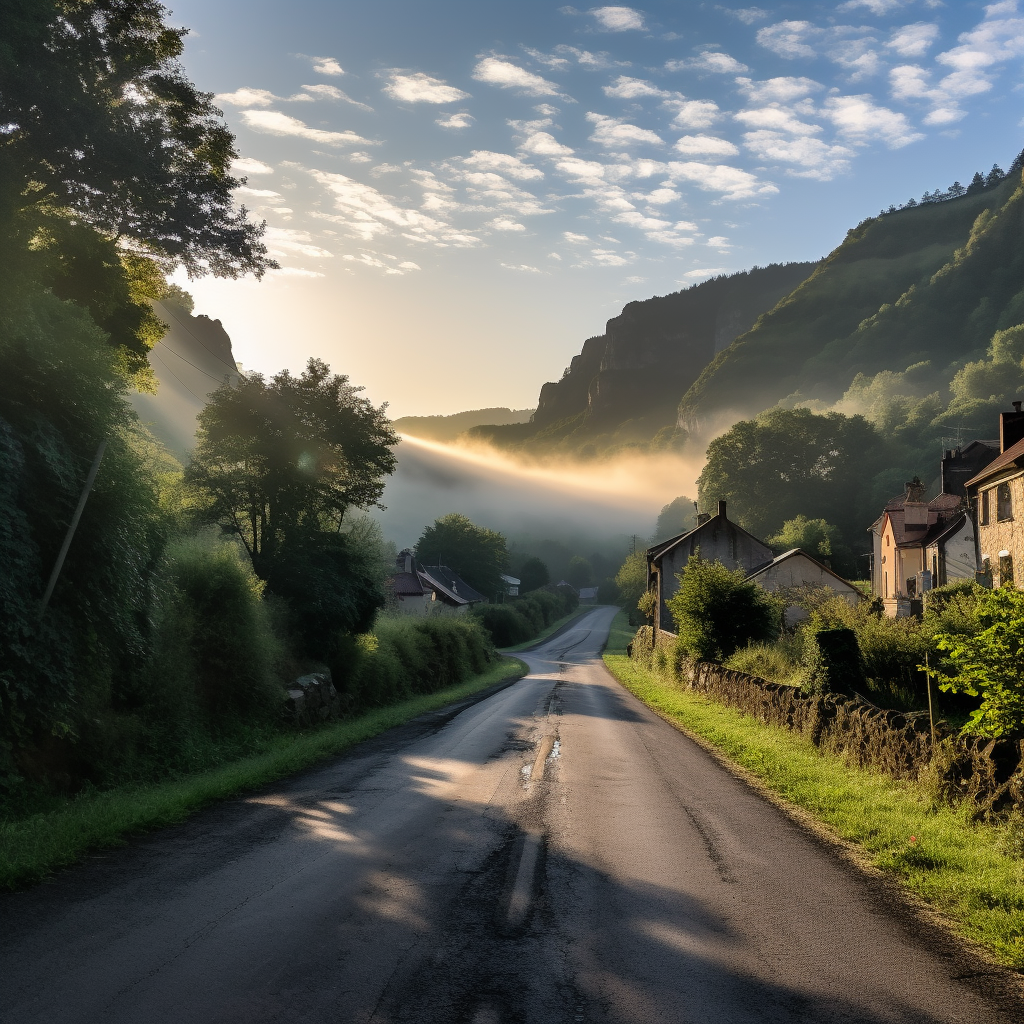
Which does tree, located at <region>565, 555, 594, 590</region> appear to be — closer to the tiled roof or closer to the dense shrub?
the dense shrub

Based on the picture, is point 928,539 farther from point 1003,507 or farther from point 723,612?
point 723,612

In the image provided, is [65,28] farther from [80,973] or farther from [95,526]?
[80,973]

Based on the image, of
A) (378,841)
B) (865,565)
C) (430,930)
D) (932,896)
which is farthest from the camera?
(865,565)

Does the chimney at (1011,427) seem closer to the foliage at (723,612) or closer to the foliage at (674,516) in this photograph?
the foliage at (723,612)

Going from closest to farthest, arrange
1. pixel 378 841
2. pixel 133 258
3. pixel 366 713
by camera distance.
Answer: pixel 378 841 → pixel 133 258 → pixel 366 713

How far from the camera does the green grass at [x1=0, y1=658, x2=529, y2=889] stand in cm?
→ 764

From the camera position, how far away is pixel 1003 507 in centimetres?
3291

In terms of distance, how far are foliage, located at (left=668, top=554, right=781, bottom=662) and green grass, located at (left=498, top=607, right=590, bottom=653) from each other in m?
45.2

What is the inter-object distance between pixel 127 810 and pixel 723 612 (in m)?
22.5

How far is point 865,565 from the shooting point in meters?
77.4

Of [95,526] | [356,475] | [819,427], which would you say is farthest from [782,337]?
[95,526]

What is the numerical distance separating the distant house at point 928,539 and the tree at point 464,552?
51595 millimetres

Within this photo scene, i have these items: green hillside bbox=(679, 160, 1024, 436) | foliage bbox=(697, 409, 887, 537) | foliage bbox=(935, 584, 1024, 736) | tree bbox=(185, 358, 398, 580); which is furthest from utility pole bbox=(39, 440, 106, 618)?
green hillside bbox=(679, 160, 1024, 436)

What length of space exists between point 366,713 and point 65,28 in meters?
18.7
